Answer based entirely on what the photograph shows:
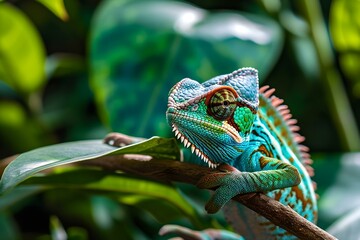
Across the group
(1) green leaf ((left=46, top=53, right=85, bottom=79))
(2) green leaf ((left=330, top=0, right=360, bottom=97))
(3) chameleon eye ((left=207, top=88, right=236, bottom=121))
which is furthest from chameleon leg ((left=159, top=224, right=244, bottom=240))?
(1) green leaf ((left=46, top=53, right=85, bottom=79))

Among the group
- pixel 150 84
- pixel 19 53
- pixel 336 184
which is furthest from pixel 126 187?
pixel 19 53

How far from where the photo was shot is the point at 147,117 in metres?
1.51

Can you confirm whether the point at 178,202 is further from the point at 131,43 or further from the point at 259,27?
the point at 259,27

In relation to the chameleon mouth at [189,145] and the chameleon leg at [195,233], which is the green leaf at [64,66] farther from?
the chameleon mouth at [189,145]

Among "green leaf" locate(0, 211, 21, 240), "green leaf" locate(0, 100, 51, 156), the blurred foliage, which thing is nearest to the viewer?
the blurred foliage

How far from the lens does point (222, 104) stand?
101 centimetres

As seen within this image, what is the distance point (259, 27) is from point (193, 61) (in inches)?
11.9

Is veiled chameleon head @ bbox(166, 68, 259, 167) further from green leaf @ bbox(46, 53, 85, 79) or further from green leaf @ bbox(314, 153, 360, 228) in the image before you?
green leaf @ bbox(46, 53, 85, 79)

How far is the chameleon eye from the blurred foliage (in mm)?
264

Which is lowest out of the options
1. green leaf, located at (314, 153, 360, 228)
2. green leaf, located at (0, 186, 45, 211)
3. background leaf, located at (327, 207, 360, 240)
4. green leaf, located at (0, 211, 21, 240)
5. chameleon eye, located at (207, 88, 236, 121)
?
green leaf, located at (0, 211, 21, 240)

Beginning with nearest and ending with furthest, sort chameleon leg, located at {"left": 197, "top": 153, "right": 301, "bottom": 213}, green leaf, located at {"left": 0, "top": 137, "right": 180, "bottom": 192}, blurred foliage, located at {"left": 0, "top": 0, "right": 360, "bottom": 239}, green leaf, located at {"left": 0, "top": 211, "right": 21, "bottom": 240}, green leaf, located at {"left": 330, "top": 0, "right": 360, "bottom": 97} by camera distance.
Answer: green leaf, located at {"left": 0, "top": 137, "right": 180, "bottom": 192}, chameleon leg, located at {"left": 197, "top": 153, "right": 301, "bottom": 213}, blurred foliage, located at {"left": 0, "top": 0, "right": 360, "bottom": 239}, green leaf, located at {"left": 0, "top": 211, "right": 21, "bottom": 240}, green leaf, located at {"left": 330, "top": 0, "right": 360, "bottom": 97}

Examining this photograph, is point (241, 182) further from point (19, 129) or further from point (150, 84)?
point (19, 129)

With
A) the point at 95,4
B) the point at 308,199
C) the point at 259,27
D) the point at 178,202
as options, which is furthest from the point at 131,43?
the point at 95,4

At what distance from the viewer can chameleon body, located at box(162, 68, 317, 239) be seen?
3.16 ft
